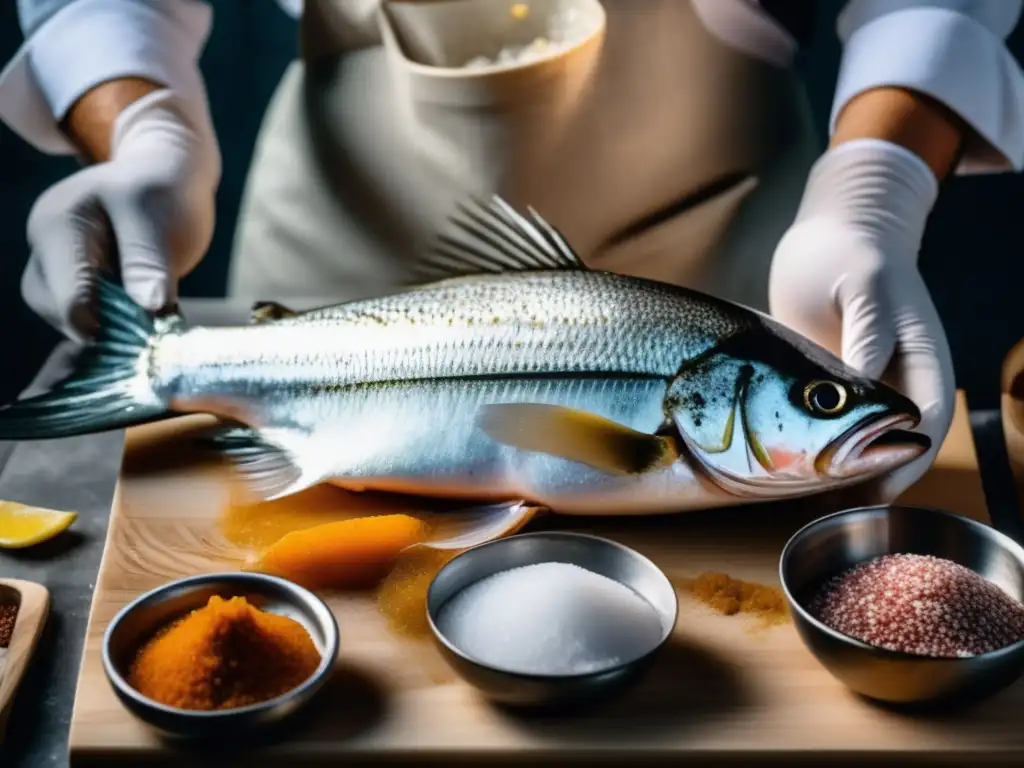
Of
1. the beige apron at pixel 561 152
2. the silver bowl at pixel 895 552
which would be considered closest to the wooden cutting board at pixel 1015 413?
the silver bowl at pixel 895 552

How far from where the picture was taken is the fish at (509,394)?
1.06 metres

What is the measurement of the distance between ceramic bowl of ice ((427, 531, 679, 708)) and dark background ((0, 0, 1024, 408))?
153 cm

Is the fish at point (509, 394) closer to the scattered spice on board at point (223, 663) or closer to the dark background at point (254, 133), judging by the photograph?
the scattered spice on board at point (223, 663)

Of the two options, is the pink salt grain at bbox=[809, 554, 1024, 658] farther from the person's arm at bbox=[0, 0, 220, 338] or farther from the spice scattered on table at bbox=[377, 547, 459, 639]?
the person's arm at bbox=[0, 0, 220, 338]

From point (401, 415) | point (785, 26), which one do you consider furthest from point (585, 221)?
point (401, 415)

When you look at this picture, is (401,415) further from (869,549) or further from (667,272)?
(667,272)

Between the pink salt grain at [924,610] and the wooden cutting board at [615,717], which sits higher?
the pink salt grain at [924,610]

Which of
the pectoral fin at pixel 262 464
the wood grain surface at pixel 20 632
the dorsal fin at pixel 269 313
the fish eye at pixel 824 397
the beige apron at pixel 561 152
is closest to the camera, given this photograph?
the wood grain surface at pixel 20 632

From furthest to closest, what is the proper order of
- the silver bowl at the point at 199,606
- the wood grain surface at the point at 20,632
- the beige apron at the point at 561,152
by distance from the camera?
the beige apron at the point at 561,152 → the wood grain surface at the point at 20,632 → the silver bowl at the point at 199,606

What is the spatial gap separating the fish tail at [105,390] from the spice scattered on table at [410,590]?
0.37m

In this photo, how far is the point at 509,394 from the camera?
1132 mm

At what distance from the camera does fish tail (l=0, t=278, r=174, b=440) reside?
1.24m

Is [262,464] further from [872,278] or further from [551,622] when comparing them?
[872,278]

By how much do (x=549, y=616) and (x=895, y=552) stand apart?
35cm
